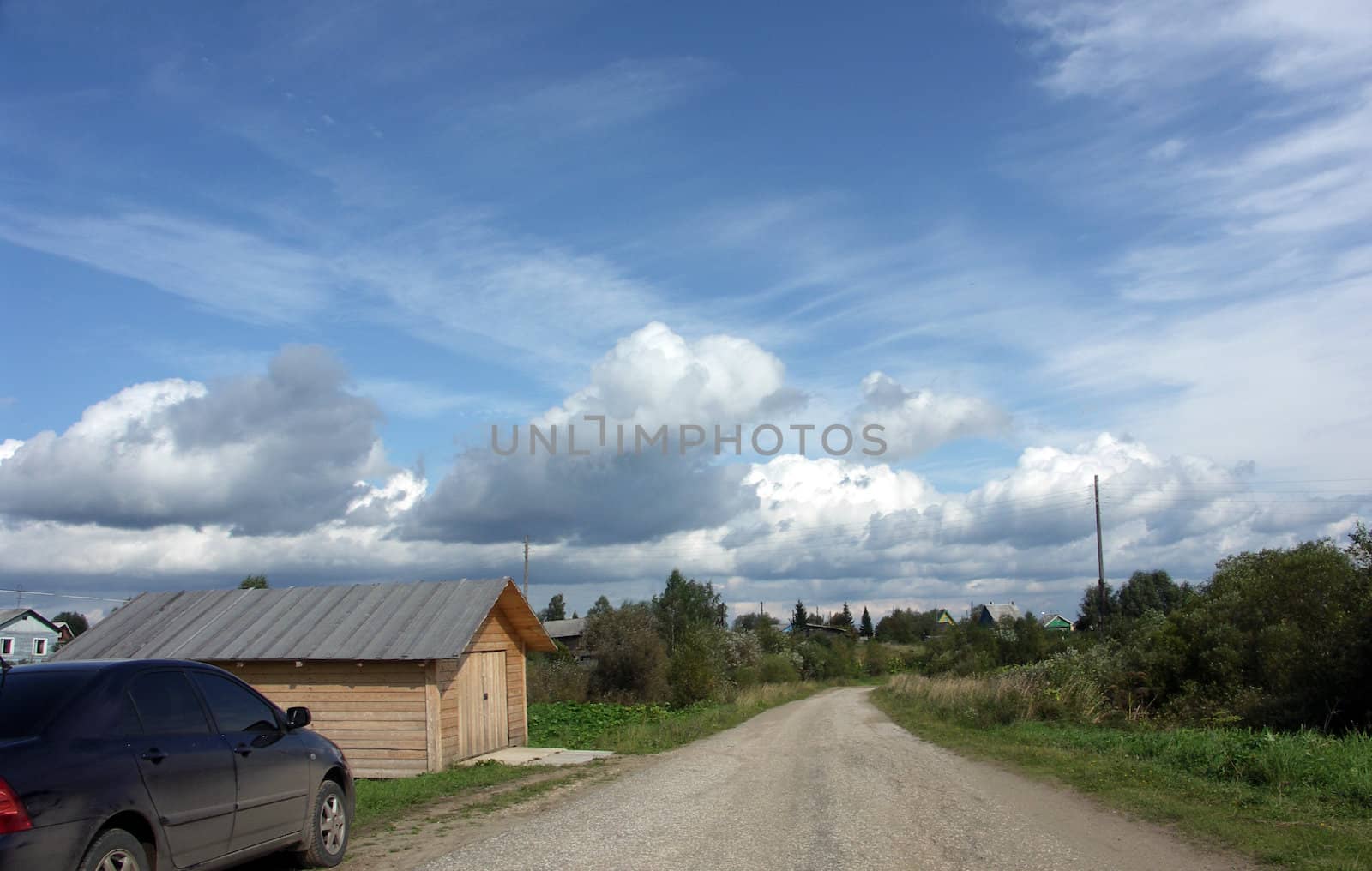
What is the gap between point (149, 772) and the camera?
19.6 ft

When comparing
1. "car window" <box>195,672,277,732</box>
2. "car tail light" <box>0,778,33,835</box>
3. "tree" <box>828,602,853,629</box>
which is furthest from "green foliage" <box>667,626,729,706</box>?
"tree" <box>828,602,853,629</box>

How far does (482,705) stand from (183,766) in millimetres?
14919

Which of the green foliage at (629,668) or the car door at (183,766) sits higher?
the car door at (183,766)

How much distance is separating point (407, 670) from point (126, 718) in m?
13.0

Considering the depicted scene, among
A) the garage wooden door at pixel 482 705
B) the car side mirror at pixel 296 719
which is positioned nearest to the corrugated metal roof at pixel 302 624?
the garage wooden door at pixel 482 705

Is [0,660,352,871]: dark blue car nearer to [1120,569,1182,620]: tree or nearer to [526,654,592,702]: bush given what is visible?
[526,654,592,702]: bush

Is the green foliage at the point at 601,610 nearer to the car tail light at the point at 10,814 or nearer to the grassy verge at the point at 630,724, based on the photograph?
the grassy verge at the point at 630,724

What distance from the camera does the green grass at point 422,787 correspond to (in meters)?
11.8

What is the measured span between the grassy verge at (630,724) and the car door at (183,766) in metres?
14.7

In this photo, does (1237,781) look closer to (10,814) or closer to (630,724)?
(10,814)

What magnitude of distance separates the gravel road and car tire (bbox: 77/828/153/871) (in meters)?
2.84

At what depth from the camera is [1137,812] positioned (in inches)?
433

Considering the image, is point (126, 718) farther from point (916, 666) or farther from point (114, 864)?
point (916, 666)

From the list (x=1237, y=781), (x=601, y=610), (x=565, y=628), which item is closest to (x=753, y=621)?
(x=565, y=628)
